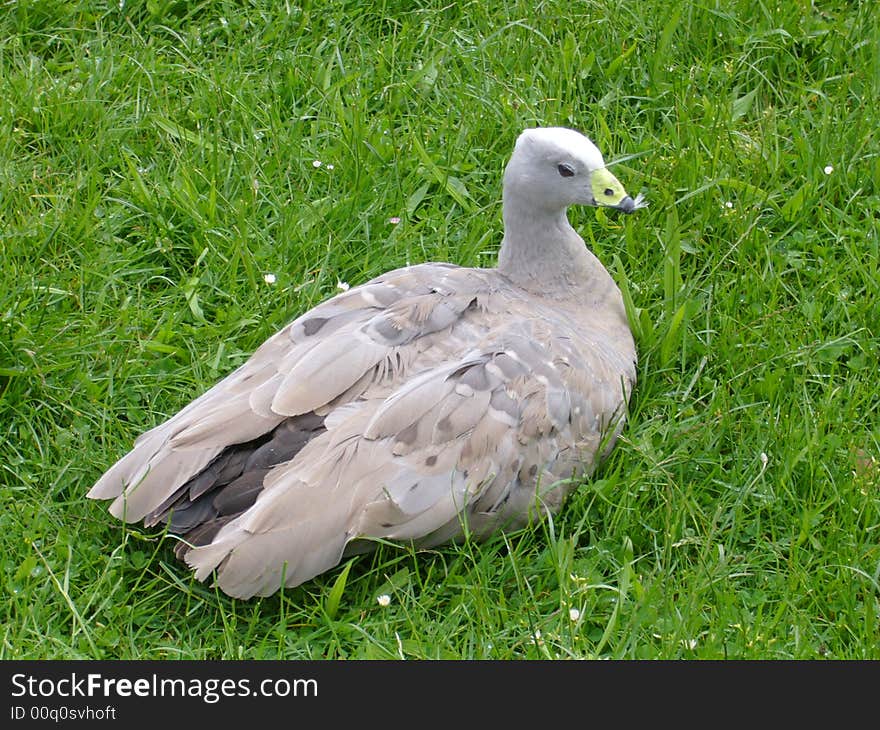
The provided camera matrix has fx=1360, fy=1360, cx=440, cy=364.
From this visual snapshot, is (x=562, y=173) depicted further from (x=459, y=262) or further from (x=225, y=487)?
(x=225, y=487)

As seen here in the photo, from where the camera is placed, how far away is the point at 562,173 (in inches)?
177

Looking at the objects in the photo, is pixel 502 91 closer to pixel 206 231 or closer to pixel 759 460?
pixel 206 231

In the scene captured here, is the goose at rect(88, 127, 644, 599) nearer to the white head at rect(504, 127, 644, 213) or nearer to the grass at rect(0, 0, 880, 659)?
the white head at rect(504, 127, 644, 213)

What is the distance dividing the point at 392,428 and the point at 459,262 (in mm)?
1311

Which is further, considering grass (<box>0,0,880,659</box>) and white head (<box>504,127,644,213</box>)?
white head (<box>504,127,644,213</box>)

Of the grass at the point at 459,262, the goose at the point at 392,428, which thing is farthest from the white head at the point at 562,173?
the grass at the point at 459,262

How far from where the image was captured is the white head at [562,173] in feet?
14.7

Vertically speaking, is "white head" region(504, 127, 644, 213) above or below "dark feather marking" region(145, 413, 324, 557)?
above

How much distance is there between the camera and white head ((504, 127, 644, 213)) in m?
4.48

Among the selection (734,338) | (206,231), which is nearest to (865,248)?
(734,338)

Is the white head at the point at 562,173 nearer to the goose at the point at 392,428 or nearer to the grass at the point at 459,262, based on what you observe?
the goose at the point at 392,428

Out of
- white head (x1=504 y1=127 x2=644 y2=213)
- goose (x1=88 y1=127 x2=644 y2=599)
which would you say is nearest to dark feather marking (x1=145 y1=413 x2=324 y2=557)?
goose (x1=88 y1=127 x2=644 y2=599)
